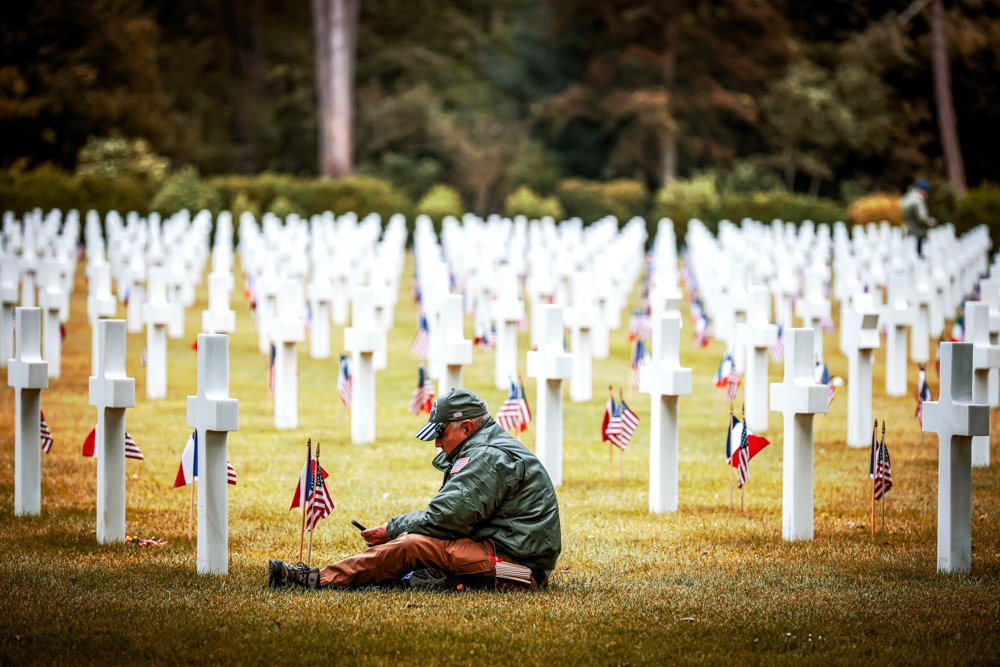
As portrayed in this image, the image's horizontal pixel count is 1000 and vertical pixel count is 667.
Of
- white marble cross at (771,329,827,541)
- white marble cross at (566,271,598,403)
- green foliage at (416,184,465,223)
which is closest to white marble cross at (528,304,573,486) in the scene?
white marble cross at (771,329,827,541)

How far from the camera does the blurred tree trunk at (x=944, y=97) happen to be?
141ft

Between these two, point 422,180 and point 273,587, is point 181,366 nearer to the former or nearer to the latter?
point 273,587

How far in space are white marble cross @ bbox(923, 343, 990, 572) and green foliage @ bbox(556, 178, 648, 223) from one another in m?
Answer: 38.1

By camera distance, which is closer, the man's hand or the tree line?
the man's hand

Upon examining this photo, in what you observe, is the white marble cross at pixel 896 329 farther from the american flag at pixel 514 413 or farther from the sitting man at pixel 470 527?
the sitting man at pixel 470 527

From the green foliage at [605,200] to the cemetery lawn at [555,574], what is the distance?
110 ft

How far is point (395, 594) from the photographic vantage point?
703 cm

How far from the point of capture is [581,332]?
14.8 metres

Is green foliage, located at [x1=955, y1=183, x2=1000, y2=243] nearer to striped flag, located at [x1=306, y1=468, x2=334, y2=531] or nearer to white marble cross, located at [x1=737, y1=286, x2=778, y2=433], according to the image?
white marble cross, located at [x1=737, y1=286, x2=778, y2=433]

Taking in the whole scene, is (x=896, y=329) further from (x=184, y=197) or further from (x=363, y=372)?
(x=184, y=197)

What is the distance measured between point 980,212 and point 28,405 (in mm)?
26819

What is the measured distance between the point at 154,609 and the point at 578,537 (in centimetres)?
297

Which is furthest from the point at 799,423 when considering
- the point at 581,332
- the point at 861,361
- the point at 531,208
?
the point at 531,208

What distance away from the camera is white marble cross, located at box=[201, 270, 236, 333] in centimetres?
1448
